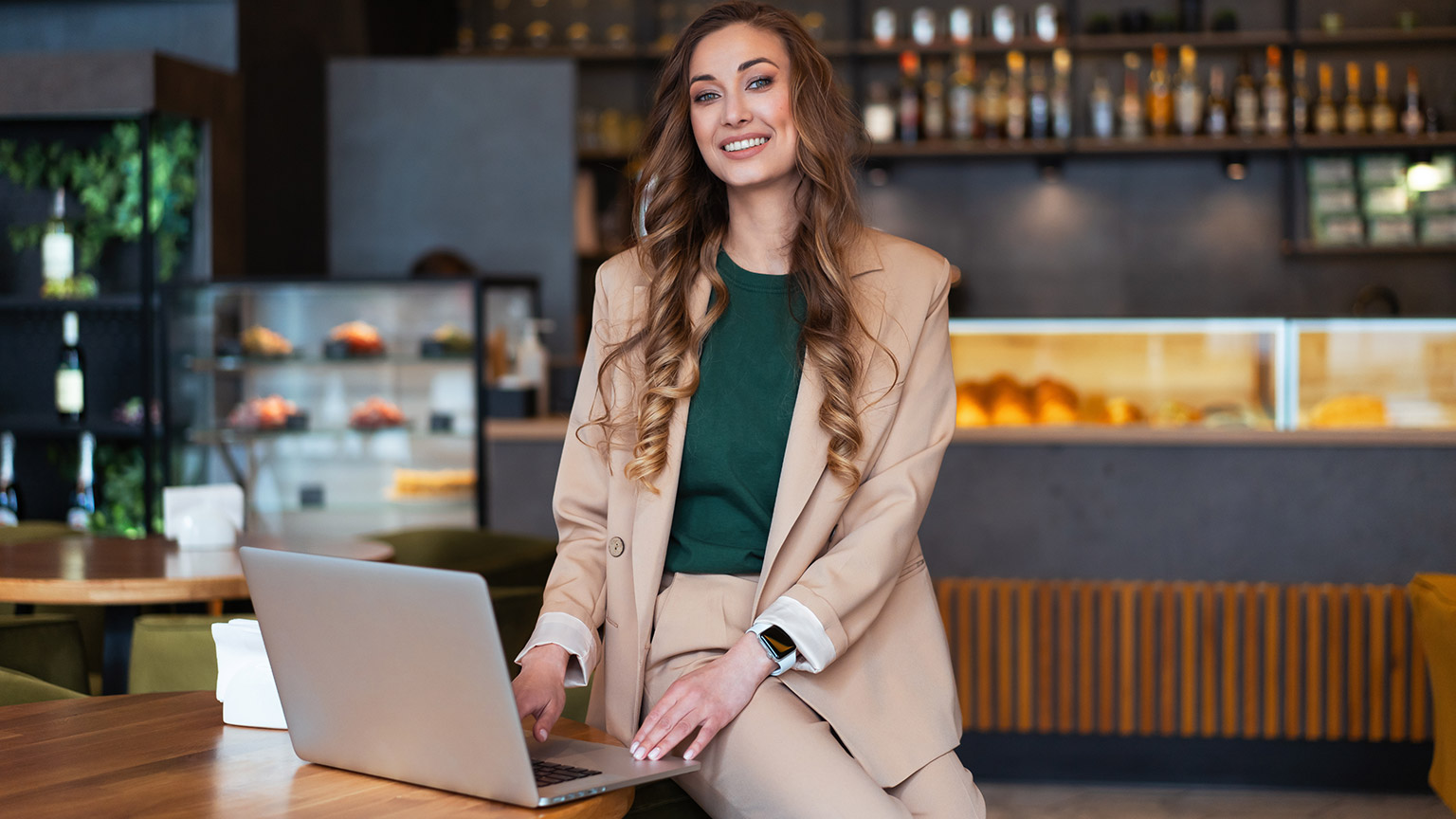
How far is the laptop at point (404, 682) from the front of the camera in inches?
39.2

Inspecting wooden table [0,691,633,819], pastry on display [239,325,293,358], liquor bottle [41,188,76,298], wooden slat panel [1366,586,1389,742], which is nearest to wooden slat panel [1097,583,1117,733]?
wooden slat panel [1366,586,1389,742]

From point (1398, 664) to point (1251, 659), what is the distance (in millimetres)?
378

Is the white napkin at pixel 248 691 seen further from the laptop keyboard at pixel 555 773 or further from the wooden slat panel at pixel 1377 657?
the wooden slat panel at pixel 1377 657

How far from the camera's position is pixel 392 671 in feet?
3.45

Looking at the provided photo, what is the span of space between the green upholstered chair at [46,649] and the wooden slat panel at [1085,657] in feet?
8.15

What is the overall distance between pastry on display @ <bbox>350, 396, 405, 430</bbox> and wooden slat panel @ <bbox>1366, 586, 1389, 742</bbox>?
2959 mm

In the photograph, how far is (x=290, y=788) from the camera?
110cm

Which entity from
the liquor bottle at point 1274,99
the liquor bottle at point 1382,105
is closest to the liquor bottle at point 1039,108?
the liquor bottle at point 1274,99

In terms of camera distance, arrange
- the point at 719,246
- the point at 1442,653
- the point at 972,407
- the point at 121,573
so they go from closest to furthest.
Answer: the point at 719,246, the point at 1442,653, the point at 121,573, the point at 972,407

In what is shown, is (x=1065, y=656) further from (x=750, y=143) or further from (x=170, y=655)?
(x=750, y=143)

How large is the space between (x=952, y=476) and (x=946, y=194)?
319 cm

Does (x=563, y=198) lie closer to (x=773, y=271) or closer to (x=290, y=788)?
(x=773, y=271)

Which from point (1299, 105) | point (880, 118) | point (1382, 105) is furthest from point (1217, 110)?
point (880, 118)

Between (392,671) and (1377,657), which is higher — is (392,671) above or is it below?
above
